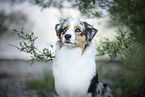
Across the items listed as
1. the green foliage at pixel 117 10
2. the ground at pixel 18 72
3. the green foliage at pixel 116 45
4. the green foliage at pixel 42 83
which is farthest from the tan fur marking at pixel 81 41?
the ground at pixel 18 72

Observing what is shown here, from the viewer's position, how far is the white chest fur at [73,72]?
145 centimetres

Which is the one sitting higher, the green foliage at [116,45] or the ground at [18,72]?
the green foliage at [116,45]

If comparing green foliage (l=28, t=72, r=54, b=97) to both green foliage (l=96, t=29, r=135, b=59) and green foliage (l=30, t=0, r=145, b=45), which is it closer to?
green foliage (l=96, t=29, r=135, b=59)

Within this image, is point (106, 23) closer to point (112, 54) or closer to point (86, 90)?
point (112, 54)

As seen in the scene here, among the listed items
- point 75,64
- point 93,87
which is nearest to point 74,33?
point 75,64

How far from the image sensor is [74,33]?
4.65 feet

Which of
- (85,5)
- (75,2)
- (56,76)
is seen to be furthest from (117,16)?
(56,76)

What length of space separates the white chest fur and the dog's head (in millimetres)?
92

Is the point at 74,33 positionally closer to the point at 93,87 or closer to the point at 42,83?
the point at 93,87

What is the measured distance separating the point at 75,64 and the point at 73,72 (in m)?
0.09

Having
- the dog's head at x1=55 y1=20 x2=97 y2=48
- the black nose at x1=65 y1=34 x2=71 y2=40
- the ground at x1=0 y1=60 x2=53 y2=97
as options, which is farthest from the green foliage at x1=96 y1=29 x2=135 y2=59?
the ground at x1=0 y1=60 x2=53 y2=97

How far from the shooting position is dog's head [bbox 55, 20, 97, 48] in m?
1.38

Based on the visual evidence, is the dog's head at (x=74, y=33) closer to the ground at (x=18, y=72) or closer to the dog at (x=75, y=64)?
the dog at (x=75, y=64)

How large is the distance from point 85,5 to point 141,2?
0.81 m
